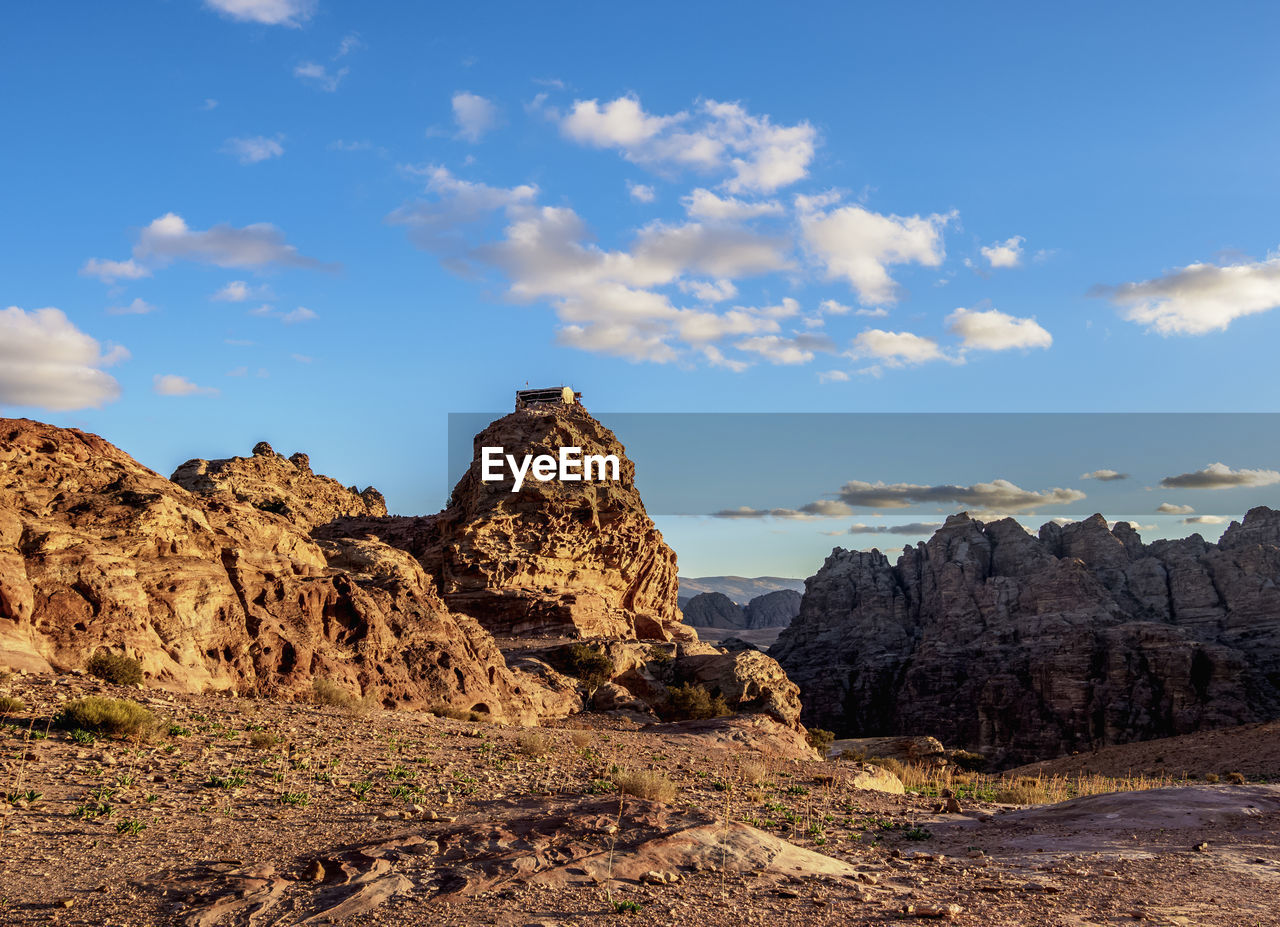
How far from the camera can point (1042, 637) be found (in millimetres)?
99500

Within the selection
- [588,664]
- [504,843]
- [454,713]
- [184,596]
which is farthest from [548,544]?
[504,843]

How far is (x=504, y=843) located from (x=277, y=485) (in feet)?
194

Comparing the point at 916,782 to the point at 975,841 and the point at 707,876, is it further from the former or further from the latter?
the point at 707,876

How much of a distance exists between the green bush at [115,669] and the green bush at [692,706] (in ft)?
78.8

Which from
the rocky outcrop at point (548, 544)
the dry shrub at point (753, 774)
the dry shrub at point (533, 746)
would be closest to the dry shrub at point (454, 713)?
the dry shrub at point (533, 746)

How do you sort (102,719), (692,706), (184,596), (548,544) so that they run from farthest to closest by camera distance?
Result: (548,544)
(692,706)
(184,596)
(102,719)

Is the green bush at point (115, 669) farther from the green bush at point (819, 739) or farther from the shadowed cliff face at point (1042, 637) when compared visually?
the shadowed cliff face at point (1042, 637)

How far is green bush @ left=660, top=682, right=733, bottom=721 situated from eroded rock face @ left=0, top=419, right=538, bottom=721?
34.7ft

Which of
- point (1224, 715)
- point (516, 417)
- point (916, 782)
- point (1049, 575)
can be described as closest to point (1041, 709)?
point (1224, 715)

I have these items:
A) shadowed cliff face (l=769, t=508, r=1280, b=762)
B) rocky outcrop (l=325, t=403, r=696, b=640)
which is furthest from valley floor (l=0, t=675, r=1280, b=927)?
shadowed cliff face (l=769, t=508, r=1280, b=762)

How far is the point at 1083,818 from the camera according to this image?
1560 cm

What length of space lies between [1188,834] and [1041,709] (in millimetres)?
84634

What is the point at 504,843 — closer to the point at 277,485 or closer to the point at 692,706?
the point at 692,706

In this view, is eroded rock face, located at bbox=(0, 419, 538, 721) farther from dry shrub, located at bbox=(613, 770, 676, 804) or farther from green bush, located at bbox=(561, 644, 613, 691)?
dry shrub, located at bbox=(613, 770, 676, 804)
